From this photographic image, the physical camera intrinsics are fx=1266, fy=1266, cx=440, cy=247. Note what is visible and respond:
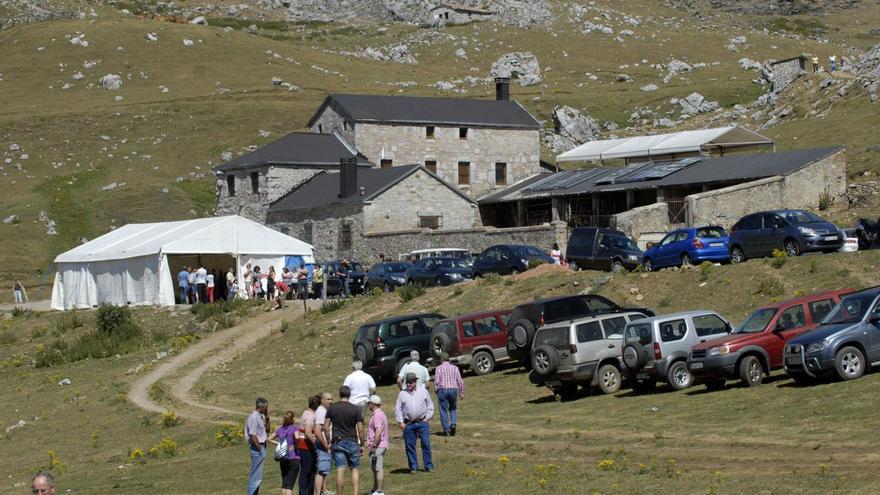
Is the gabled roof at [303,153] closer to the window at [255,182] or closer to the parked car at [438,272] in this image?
the window at [255,182]

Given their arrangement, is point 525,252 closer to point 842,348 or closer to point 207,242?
point 207,242

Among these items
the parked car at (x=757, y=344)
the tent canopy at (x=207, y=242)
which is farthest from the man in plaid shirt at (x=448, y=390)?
the tent canopy at (x=207, y=242)

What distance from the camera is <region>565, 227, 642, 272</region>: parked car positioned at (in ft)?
141

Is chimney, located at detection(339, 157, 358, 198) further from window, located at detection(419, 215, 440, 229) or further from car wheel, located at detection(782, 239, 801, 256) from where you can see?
car wheel, located at detection(782, 239, 801, 256)

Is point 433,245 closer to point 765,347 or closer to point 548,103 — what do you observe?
point 765,347

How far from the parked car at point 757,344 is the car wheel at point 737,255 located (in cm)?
1370

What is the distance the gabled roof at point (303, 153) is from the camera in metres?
69.4

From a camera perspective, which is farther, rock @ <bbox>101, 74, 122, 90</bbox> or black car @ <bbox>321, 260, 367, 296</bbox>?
rock @ <bbox>101, 74, 122, 90</bbox>

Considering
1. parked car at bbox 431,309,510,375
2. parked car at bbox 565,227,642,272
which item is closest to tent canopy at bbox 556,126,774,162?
parked car at bbox 565,227,642,272

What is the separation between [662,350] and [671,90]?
85.7 metres

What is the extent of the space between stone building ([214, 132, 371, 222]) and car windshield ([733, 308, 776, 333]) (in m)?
44.9

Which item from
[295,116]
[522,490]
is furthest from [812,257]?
[295,116]

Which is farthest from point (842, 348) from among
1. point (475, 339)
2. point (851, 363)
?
point (475, 339)

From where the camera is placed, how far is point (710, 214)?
49.9 m
